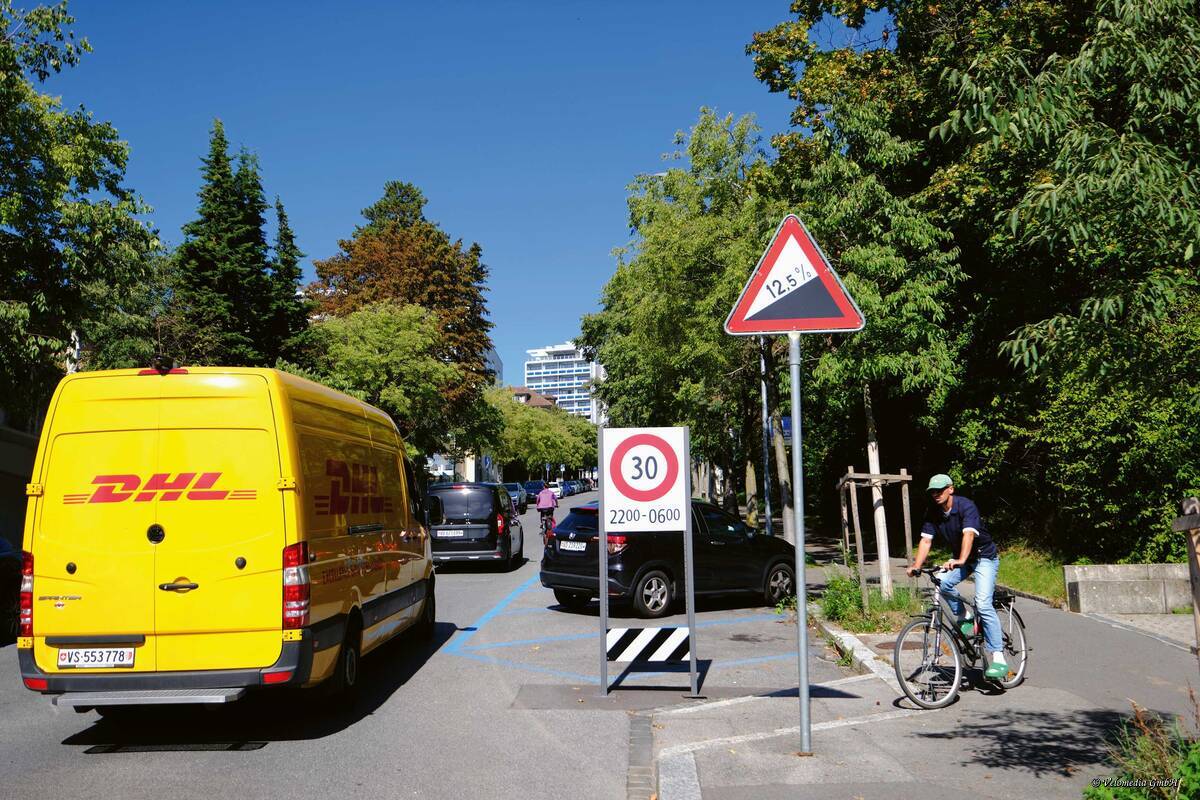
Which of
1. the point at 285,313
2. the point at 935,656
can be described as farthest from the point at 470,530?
the point at 285,313

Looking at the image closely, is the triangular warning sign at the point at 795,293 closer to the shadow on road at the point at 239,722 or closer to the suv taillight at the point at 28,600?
the shadow on road at the point at 239,722

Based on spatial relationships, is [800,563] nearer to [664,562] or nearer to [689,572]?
[689,572]

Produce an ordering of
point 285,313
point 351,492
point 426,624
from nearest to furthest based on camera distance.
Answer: point 351,492, point 426,624, point 285,313

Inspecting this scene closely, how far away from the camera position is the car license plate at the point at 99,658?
646 centimetres

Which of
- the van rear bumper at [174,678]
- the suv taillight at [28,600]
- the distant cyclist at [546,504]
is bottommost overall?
the van rear bumper at [174,678]

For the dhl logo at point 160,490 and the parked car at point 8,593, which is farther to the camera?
the parked car at point 8,593

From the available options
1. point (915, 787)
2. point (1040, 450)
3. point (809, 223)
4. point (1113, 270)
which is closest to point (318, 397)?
point (915, 787)

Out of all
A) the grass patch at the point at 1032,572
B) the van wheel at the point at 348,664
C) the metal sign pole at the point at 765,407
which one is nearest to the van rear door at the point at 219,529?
the van wheel at the point at 348,664

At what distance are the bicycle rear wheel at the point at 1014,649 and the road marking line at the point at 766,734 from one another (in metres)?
1.22

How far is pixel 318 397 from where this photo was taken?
766cm

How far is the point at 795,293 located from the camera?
6.11 meters

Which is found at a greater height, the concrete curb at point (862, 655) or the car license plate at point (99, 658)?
the car license plate at point (99, 658)

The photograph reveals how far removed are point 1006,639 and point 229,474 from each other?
6.40 m

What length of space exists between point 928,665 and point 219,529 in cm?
546
